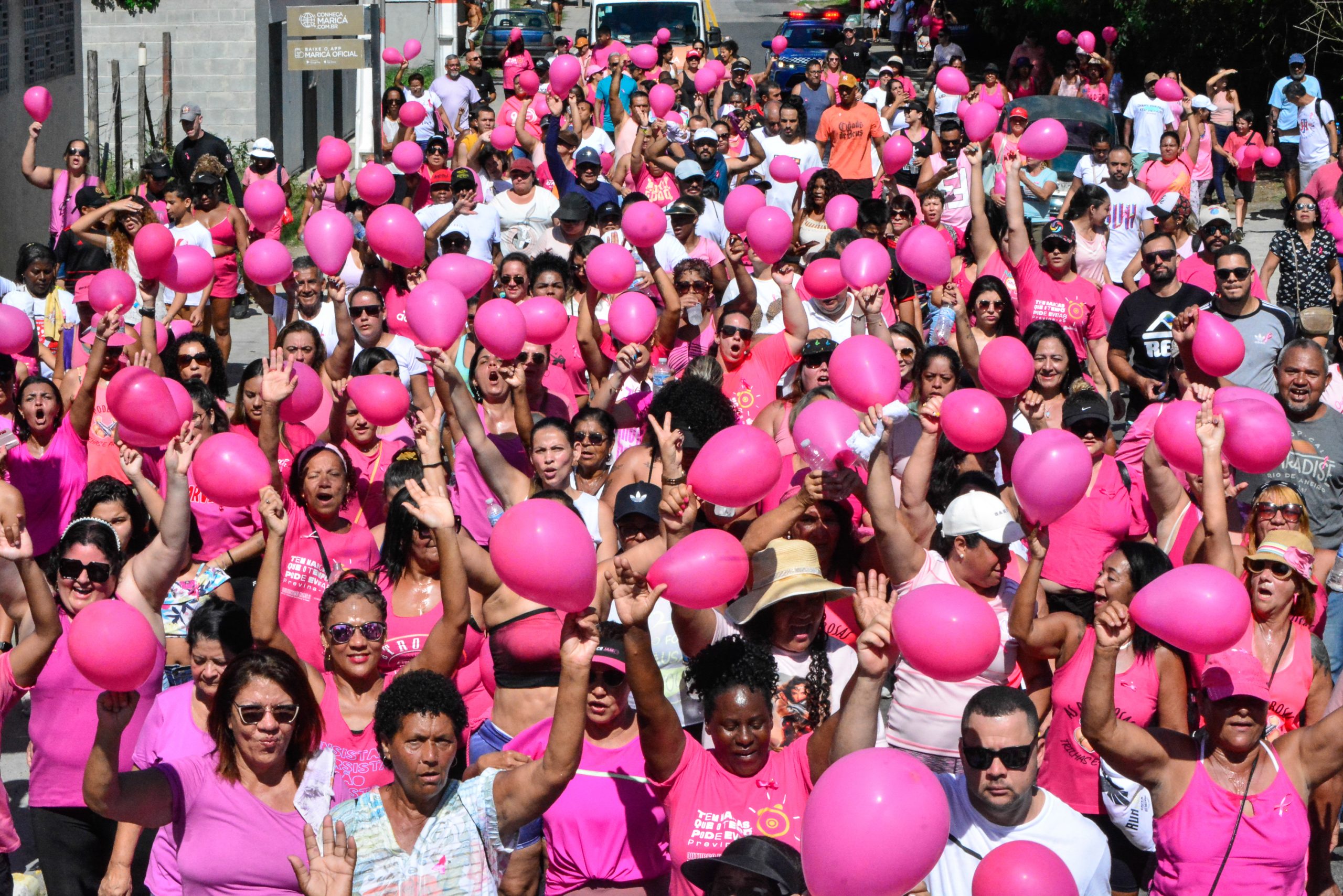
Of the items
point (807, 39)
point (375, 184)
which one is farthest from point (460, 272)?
point (807, 39)

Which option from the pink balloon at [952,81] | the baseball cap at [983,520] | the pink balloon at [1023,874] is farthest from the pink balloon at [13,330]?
the pink balloon at [952,81]

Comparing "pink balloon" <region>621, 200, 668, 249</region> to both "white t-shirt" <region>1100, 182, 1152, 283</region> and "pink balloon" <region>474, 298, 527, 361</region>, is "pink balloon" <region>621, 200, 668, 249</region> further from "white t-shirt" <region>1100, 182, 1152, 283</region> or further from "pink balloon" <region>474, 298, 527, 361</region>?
"white t-shirt" <region>1100, 182, 1152, 283</region>

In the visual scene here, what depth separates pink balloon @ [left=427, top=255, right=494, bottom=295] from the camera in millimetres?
7441

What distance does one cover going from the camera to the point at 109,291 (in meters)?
7.06

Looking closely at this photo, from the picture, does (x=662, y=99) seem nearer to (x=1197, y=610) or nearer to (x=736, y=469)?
(x=736, y=469)

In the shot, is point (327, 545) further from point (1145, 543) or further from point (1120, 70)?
point (1120, 70)

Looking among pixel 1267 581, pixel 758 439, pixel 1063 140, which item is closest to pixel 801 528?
pixel 758 439

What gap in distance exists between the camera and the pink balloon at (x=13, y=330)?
267 inches

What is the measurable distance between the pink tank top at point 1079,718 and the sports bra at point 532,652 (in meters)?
1.58

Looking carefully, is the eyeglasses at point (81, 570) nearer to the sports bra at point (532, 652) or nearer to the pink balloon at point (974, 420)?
the sports bra at point (532, 652)

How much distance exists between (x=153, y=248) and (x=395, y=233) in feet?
3.80

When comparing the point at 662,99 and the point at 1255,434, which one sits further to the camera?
the point at 662,99

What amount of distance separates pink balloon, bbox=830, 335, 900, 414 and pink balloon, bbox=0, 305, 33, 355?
3.74m

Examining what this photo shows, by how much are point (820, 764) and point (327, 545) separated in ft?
7.81
